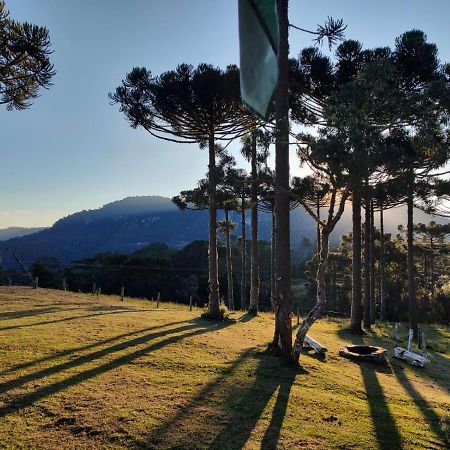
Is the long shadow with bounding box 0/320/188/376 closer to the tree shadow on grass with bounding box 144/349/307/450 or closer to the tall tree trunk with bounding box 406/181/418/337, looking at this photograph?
the tree shadow on grass with bounding box 144/349/307/450

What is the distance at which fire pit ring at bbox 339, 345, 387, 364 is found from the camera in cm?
1043

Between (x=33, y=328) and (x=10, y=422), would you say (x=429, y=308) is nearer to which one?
(x=33, y=328)

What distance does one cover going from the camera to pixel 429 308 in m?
31.1

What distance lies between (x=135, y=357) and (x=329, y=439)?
4066mm

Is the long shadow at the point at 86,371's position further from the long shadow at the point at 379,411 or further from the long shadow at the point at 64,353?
the long shadow at the point at 379,411

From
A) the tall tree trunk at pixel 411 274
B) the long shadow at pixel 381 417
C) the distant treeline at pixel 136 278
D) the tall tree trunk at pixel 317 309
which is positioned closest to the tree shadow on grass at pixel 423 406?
the long shadow at pixel 381 417

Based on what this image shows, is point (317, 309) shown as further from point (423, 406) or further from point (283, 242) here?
point (423, 406)

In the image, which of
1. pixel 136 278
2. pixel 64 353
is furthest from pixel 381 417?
pixel 136 278

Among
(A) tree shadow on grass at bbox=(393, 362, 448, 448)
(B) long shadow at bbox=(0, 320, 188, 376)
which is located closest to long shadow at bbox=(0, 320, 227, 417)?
(B) long shadow at bbox=(0, 320, 188, 376)

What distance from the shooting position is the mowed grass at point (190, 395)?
4520mm

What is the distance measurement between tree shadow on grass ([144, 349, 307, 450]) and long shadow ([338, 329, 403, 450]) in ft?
4.13

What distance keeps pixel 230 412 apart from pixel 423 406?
12.5 feet

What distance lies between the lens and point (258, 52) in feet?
1.94

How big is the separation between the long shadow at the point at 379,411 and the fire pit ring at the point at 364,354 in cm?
17
